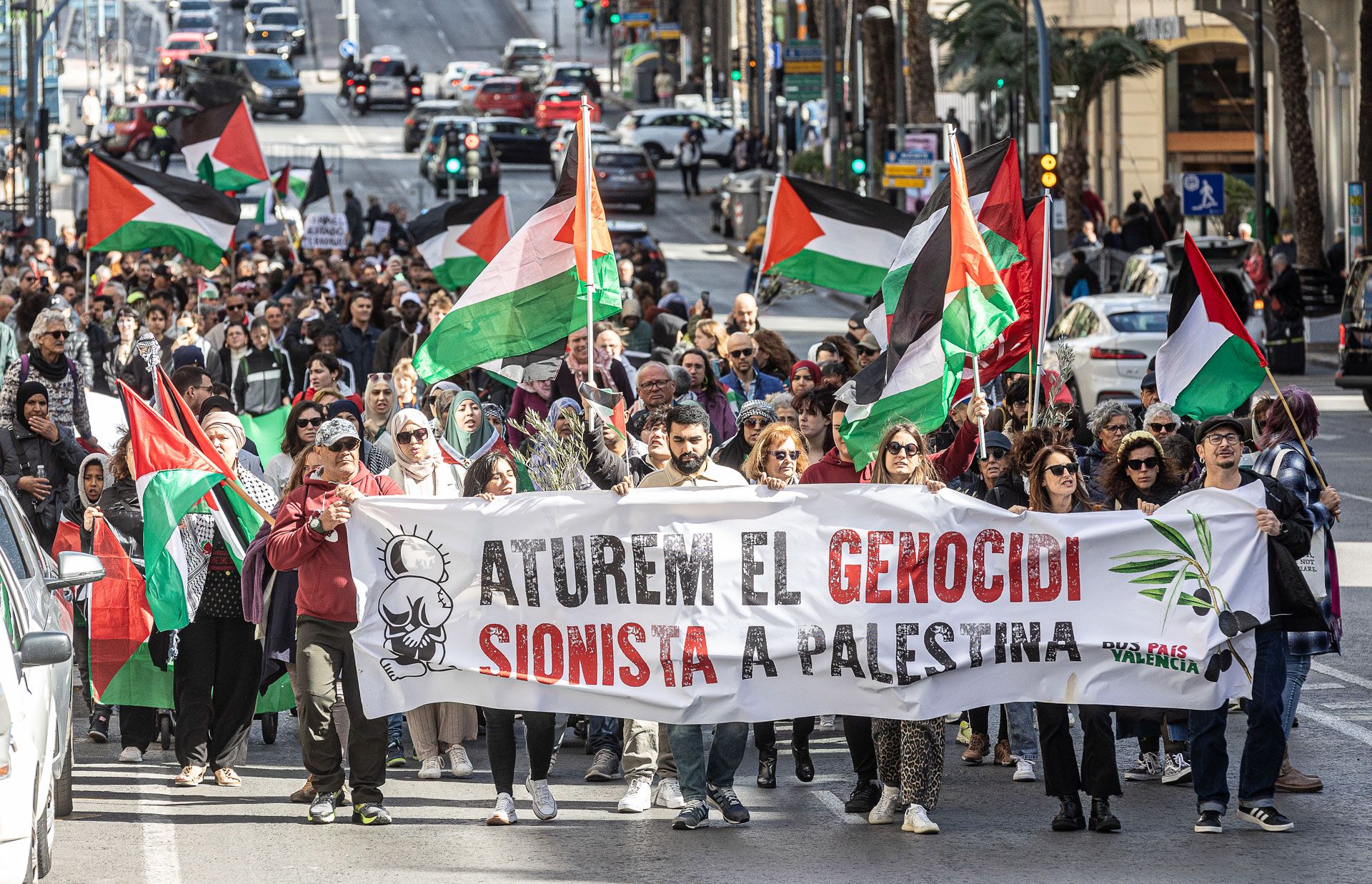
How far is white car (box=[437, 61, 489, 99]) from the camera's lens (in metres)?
73.8

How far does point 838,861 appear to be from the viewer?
28.0ft

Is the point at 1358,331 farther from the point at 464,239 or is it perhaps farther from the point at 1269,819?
the point at 1269,819

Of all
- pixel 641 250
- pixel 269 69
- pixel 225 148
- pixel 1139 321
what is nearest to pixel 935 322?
pixel 1139 321

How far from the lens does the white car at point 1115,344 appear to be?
76.1 ft

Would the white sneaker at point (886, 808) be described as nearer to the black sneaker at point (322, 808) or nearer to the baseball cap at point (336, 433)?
the black sneaker at point (322, 808)

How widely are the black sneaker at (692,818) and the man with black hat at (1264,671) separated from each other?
199 cm

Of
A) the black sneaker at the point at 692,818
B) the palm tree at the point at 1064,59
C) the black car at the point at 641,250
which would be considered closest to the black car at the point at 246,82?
the palm tree at the point at 1064,59

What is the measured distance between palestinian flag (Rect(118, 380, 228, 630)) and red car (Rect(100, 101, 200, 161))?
5190cm

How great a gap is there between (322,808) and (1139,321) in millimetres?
15842

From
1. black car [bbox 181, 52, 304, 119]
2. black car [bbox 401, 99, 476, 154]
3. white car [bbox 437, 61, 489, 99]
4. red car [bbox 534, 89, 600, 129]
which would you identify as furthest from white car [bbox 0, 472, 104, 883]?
white car [bbox 437, 61, 489, 99]

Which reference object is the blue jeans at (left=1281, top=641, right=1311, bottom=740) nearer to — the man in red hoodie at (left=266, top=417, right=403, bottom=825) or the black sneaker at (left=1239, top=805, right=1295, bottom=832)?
the black sneaker at (left=1239, top=805, right=1295, bottom=832)

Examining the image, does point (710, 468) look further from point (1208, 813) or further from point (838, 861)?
point (1208, 813)

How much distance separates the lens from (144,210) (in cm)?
2083

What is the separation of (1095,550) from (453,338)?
3.60 metres
